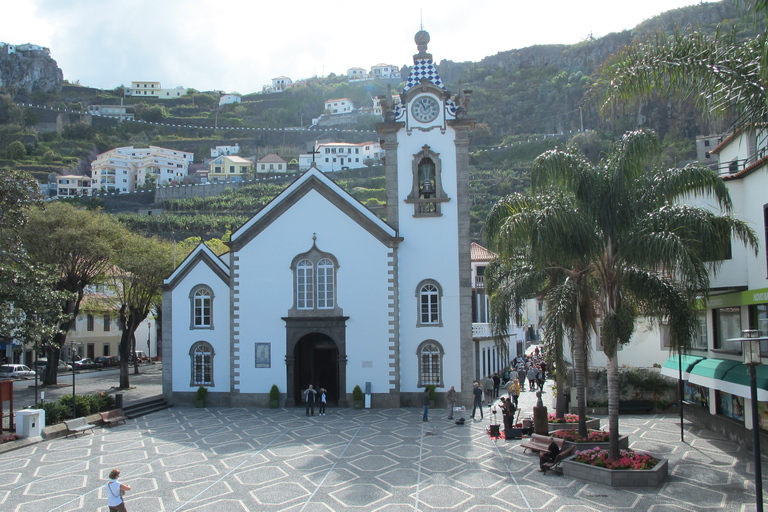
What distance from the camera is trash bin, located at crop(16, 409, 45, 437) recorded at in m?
20.6

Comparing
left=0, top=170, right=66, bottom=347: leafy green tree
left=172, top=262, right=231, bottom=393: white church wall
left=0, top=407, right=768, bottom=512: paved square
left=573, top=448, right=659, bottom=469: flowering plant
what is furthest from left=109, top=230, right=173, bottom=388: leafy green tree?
left=573, top=448, right=659, bottom=469: flowering plant

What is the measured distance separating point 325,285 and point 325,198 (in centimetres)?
382

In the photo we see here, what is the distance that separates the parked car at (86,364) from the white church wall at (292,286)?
29.6 meters

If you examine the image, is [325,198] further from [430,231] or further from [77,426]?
[77,426]

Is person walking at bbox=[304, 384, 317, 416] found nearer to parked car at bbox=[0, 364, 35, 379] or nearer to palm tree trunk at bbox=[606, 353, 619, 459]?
palm tree trunk at bbox=[606, 353, 619, 459]

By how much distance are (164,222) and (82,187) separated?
42000mm

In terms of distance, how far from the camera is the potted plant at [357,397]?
85.9 feet

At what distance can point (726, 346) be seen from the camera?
19.7m

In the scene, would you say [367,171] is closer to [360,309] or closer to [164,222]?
[164,222]

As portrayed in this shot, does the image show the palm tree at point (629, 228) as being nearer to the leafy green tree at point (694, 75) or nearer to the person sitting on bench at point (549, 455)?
the person sitting on bench at point (549, 455)

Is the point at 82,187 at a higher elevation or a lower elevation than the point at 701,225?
higher

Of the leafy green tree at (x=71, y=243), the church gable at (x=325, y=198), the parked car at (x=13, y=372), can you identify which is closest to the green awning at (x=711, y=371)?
the church gable at (x=325, y=198)

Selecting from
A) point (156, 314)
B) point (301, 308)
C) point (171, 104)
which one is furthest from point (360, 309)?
point (171, 104)

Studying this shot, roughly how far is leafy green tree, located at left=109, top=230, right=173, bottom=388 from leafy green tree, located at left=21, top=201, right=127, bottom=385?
0.89 m
